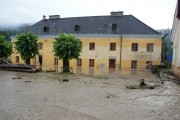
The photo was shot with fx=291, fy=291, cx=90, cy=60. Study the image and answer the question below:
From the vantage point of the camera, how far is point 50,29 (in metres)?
48.8

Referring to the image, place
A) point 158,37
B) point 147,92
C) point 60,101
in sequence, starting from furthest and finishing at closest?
point 158,37 → point 147,92 → point 60,101

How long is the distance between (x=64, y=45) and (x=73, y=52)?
1364 mm

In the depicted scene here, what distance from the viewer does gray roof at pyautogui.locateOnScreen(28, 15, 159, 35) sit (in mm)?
42656

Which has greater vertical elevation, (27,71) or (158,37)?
(158,37)

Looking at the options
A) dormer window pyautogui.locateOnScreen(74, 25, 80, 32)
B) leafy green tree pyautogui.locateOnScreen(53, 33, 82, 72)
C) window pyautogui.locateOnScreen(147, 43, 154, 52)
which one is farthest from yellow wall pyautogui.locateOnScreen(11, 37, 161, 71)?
leafy green tree pyautogui.locateOnScreen(53, 33, 82, 72)

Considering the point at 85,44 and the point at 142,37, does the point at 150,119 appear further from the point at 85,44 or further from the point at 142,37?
the point at 85,44

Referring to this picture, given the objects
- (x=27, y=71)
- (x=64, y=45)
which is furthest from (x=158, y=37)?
(x=27, y=71)

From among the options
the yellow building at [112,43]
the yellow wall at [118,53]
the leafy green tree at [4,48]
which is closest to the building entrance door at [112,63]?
the yellow building at [112,43]

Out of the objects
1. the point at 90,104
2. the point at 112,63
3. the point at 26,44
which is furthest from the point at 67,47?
the point at 90,104

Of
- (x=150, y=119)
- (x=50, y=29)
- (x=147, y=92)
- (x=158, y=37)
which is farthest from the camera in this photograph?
(x=50, y=29)

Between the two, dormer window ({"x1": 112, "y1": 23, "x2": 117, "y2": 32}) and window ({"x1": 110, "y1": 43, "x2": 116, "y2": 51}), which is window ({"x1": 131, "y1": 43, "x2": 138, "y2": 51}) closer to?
window ({"x1": 110, "y1": 43, "x2": 116, "y2": 51})

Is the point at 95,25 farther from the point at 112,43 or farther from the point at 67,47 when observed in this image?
the point at 67,47

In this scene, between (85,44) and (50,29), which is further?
(50,29)

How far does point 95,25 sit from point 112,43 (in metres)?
4.37
